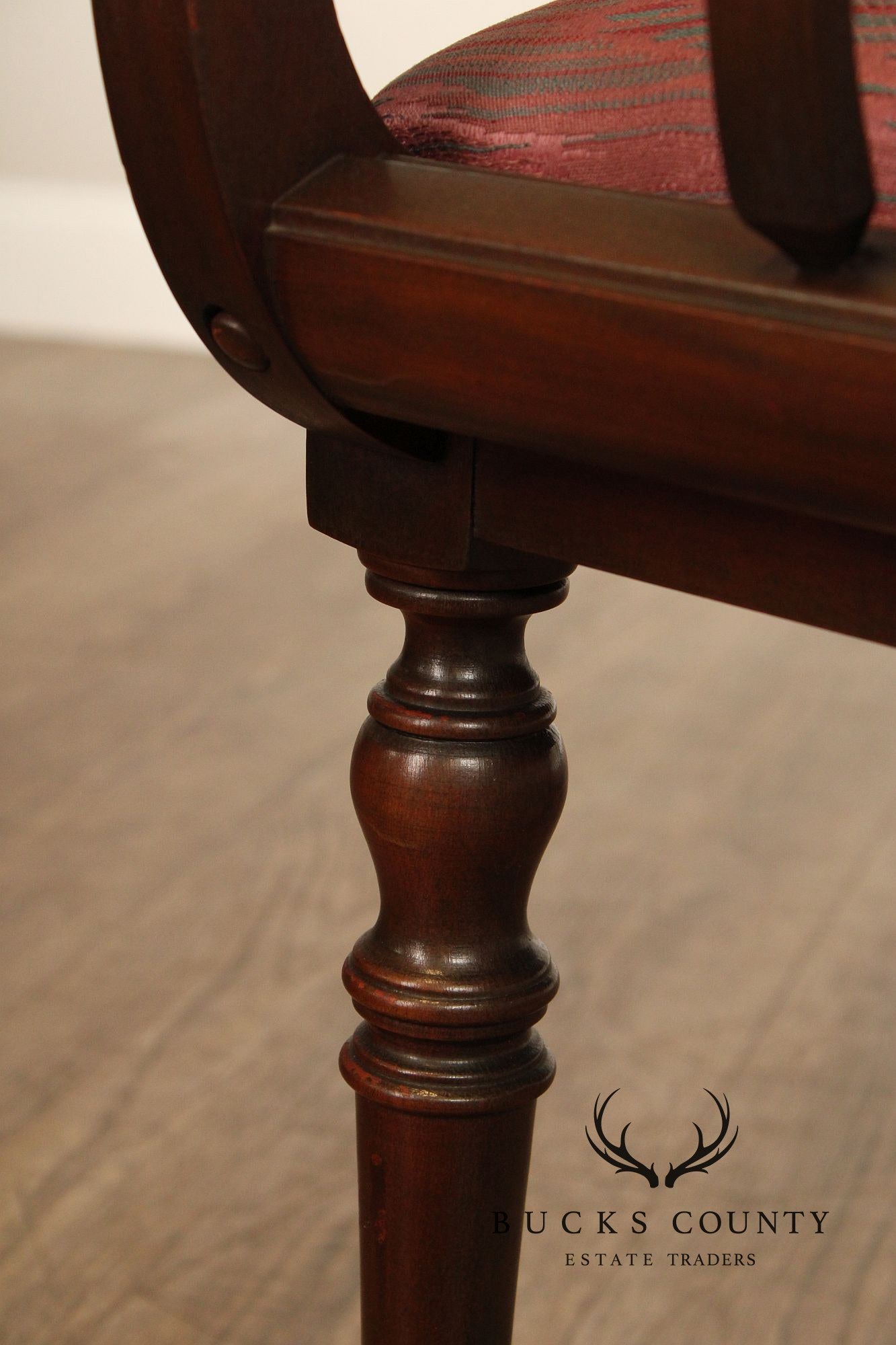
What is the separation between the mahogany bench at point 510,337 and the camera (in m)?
0.20

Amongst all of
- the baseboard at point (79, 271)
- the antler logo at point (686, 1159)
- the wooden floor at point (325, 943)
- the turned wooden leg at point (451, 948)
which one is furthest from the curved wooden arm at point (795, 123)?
Answer: the baseboard at point (79, 271)

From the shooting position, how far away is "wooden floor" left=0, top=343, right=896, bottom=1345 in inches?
23.1

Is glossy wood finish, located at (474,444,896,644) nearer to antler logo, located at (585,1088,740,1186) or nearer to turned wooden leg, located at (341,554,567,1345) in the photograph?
turned wooden leg, located at (341,554,567,1345)

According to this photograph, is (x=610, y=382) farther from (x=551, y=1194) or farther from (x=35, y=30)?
(x=35, y=30)

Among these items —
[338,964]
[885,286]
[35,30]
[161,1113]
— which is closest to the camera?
[885,286]

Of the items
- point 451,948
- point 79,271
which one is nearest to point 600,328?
point 451,948

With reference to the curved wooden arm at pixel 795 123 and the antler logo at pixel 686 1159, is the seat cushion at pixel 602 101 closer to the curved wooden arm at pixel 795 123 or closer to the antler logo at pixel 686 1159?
the curved wooden arm at pixel 795 123

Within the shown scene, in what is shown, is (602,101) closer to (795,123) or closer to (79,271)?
(795,123)

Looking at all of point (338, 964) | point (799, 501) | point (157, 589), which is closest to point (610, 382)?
point (799, 501)

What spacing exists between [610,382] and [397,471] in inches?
4.0

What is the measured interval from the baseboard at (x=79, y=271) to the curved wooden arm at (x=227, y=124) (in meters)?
1.95

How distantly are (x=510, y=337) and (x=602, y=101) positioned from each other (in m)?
0.05

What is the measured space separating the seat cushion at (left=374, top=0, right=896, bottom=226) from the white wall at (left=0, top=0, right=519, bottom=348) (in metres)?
1.95

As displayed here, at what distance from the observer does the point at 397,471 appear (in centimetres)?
31
